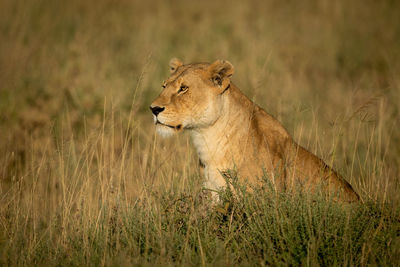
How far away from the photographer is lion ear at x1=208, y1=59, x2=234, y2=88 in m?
4.79

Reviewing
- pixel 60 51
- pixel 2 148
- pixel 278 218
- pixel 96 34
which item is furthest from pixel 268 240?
pixel 96 34

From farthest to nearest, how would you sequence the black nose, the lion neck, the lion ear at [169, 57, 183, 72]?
1. the lion ear at [169, 57, 183, 72]
2. the lion neck
3. the black nose

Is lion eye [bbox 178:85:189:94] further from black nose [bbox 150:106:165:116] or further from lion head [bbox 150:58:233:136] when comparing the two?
black nose [bbox 150:106:165:116]

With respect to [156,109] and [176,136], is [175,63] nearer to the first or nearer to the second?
[156,109]

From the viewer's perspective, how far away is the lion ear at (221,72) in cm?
479

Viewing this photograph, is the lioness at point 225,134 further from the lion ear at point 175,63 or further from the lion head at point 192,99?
the lion ear at point 175,63

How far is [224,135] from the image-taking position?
4.78 m

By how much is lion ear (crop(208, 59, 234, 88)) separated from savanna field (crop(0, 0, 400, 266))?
15.8 inches

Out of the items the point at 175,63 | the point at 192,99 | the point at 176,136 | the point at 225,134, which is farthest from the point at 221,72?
the point at 176,136

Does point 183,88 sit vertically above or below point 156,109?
above

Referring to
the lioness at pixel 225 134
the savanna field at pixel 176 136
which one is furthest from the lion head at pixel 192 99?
the savanna field at pixel 176 136

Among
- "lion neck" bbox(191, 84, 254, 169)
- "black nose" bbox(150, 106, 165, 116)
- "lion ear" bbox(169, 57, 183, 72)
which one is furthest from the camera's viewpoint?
"lion ear" bbox(169, 57, 183, 72)

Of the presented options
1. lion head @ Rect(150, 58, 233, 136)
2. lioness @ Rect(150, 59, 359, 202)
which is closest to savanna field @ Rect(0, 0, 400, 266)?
lioness @ Rect(150, 59, 359, 202)

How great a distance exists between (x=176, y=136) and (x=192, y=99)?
1.71 meters
